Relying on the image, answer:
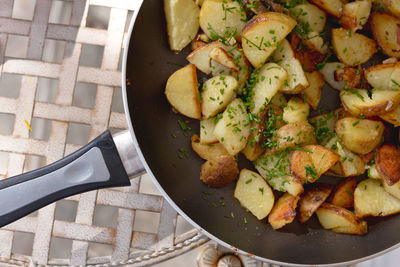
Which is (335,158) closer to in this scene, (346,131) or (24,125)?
(346,131)

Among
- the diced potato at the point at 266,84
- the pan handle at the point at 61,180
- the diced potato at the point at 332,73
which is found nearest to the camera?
the pan handle at the point at 61,180

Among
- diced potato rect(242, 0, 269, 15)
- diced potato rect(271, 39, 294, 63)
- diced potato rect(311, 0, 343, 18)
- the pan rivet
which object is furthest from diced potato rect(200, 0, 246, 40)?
the pan rivet

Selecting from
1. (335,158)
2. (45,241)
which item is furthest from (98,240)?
(335,158)

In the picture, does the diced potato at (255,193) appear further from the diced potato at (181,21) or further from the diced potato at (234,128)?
the diced potato at (181,21)

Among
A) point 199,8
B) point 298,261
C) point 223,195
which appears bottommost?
point 298,261

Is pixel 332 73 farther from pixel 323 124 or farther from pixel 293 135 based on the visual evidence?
pixel 293 135

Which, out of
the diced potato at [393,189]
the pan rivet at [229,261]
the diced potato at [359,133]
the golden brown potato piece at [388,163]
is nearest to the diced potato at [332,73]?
the diced potato at [359,133]
